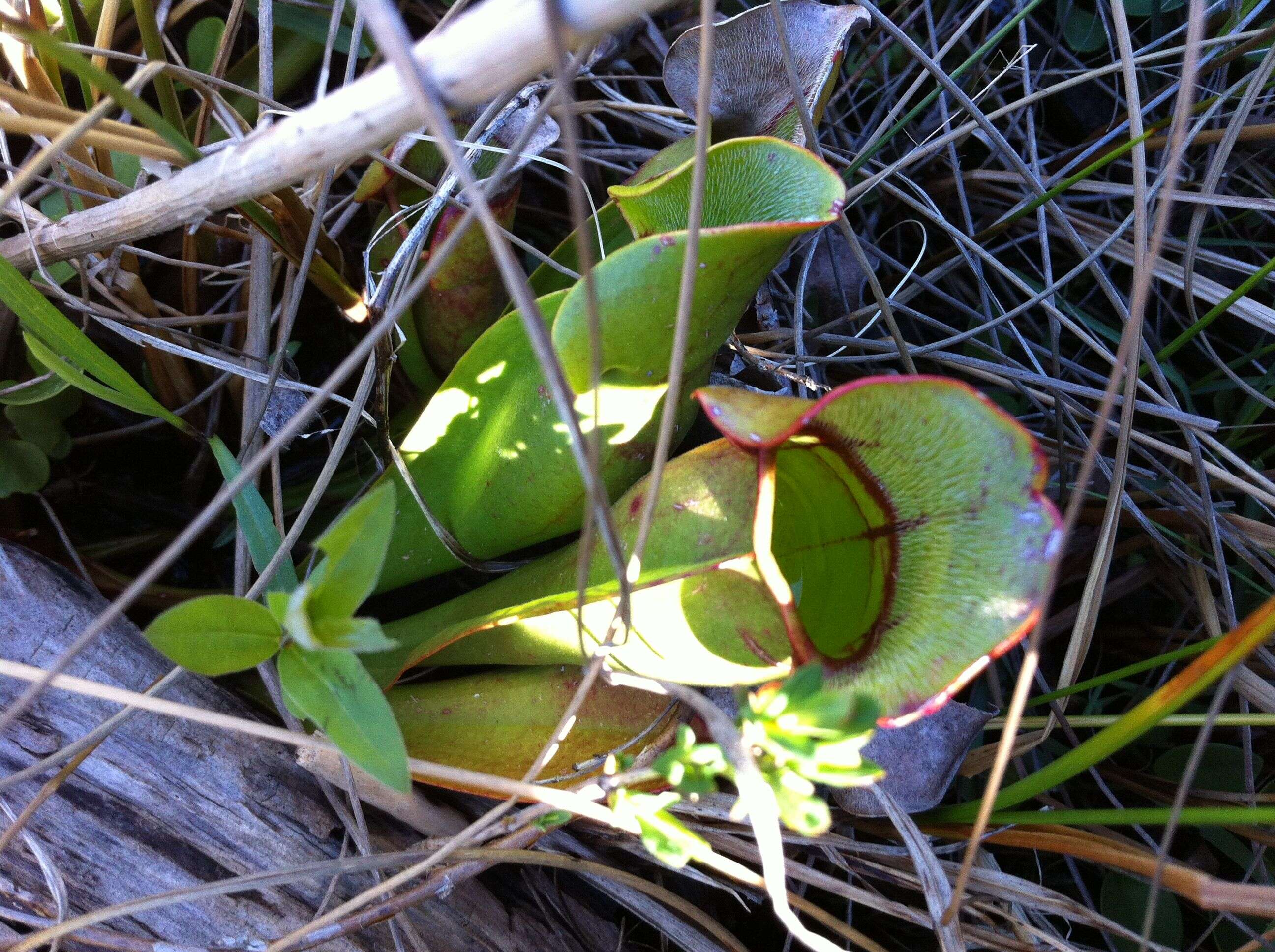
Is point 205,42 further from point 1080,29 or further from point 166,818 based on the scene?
point 1080,29

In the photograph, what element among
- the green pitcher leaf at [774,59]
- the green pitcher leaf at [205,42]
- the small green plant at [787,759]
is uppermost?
the green pitcher leaf at [205,42]

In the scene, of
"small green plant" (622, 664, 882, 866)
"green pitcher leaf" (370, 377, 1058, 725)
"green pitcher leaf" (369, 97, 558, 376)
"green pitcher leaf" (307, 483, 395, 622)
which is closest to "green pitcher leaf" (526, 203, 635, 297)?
"green pitcher leaf" (369, 97, 558, 376)

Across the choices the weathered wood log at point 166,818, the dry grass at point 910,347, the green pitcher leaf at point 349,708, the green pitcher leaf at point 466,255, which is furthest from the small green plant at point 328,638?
the green pitcher leaf at point 466,255

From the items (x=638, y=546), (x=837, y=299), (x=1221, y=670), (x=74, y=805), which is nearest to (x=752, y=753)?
(x=638, y=546)

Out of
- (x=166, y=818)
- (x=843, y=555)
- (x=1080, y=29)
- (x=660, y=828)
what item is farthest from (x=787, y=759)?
(x=1080, y=29)

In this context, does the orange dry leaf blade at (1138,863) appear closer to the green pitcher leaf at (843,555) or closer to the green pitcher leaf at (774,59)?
the green pitcher leaf at (843,555)

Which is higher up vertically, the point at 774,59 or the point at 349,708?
the point at 774,59

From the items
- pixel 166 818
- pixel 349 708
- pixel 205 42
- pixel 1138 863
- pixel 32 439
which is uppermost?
pixel 205 42
